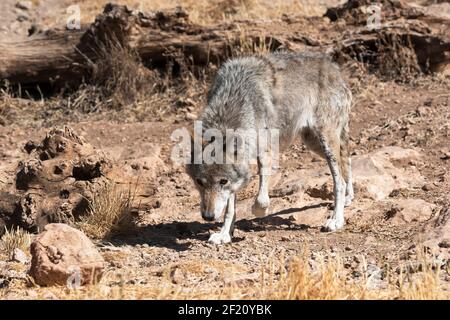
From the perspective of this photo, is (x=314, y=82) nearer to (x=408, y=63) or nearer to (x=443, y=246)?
(x=443, y=246)

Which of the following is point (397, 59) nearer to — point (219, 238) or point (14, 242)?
point (219, 238)

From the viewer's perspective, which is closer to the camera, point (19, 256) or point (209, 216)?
point (19, 256)

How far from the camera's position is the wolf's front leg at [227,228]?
7648mm

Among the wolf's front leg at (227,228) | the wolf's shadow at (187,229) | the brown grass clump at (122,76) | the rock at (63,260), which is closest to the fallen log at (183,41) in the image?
the brown grass clump at (122,76)

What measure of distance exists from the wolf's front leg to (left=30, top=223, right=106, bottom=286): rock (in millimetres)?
1946

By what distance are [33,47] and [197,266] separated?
6961mm

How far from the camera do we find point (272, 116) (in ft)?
26.4

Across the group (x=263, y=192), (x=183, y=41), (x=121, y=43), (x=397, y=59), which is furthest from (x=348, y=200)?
(x=121, y=43)

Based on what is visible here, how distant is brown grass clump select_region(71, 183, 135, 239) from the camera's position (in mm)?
7848

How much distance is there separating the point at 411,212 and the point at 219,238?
1.94 metres

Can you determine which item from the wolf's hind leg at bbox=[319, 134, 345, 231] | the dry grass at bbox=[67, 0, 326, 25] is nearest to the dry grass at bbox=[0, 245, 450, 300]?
the wolf's hind leg at bbox=[319, 134, 345, 231]

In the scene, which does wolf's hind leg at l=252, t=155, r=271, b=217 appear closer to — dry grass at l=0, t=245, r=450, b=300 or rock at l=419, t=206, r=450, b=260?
rock at l=419, t=206, r=450, b=260

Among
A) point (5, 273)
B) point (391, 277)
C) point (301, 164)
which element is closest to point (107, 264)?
point (5, 273)

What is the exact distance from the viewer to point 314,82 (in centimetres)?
855
